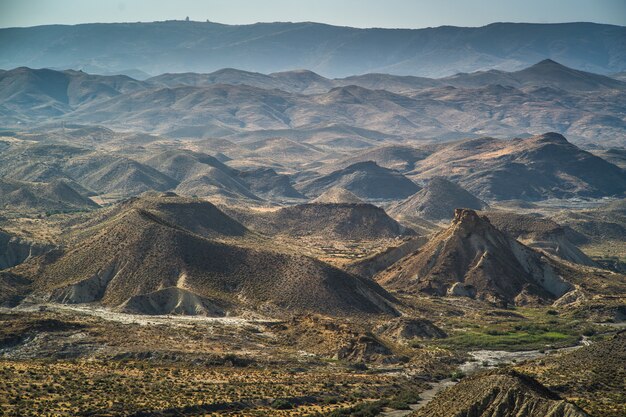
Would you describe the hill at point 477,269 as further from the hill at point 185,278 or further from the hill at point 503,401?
the hill at point 503,401

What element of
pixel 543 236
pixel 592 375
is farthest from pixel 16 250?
pixel 543 236

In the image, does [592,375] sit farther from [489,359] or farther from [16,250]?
[16,250]

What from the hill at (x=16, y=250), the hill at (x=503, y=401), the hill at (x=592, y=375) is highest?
the hill at (x=503, y=401)

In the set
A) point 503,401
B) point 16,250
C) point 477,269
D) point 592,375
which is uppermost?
point 503,401

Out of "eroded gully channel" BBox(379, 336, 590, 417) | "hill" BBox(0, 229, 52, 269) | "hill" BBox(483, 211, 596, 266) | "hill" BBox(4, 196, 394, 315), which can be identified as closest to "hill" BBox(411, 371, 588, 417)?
"eroded gully channel" BBox(379, 336, 590, 417)

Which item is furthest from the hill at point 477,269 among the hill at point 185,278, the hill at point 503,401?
the hill at point 503,401

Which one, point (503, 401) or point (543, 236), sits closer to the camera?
point (503, 401)

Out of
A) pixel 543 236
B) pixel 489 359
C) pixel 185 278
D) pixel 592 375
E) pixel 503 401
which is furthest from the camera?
pixel 543 236
